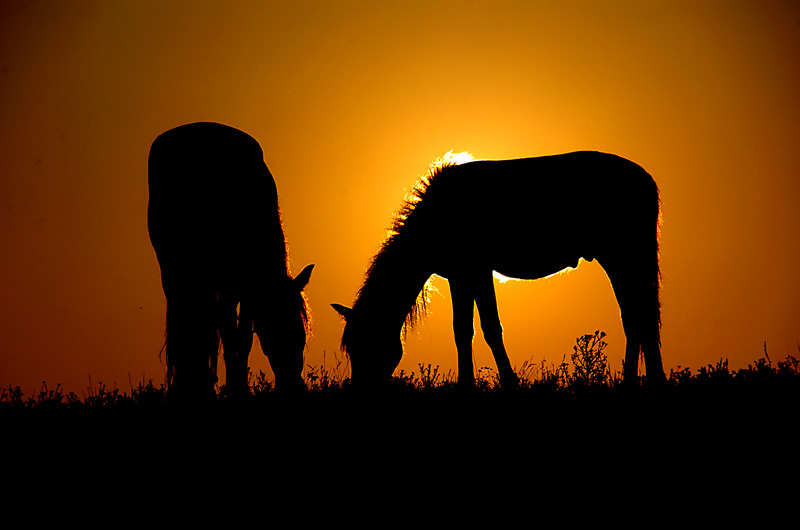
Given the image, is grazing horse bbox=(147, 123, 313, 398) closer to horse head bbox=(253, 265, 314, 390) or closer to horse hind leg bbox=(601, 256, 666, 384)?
horse head bbox=(253, 265, 314, 390)

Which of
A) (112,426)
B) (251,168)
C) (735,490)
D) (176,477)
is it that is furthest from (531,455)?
(251,168)

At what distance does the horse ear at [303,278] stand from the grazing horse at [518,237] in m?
0.97

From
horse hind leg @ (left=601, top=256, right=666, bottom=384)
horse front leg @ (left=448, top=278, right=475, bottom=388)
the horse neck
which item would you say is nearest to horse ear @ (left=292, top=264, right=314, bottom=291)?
the horse neck

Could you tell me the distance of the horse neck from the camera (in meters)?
7.25

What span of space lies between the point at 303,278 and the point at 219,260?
2.80 ft

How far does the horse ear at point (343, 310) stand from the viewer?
7.17 metres

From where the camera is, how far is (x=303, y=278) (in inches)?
261

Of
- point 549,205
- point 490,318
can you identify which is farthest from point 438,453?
point 549,205

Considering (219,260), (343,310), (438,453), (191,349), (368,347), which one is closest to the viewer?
(438,453)

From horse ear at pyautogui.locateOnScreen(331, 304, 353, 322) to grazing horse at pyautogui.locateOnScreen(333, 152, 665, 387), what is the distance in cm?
37

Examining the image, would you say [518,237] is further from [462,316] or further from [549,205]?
[462,316]

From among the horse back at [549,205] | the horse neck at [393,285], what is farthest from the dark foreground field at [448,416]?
the horse back at [549,205]

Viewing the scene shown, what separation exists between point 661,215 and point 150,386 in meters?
6.44

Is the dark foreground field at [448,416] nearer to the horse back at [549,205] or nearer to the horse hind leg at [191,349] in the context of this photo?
the horse hind leg at [191,349]
